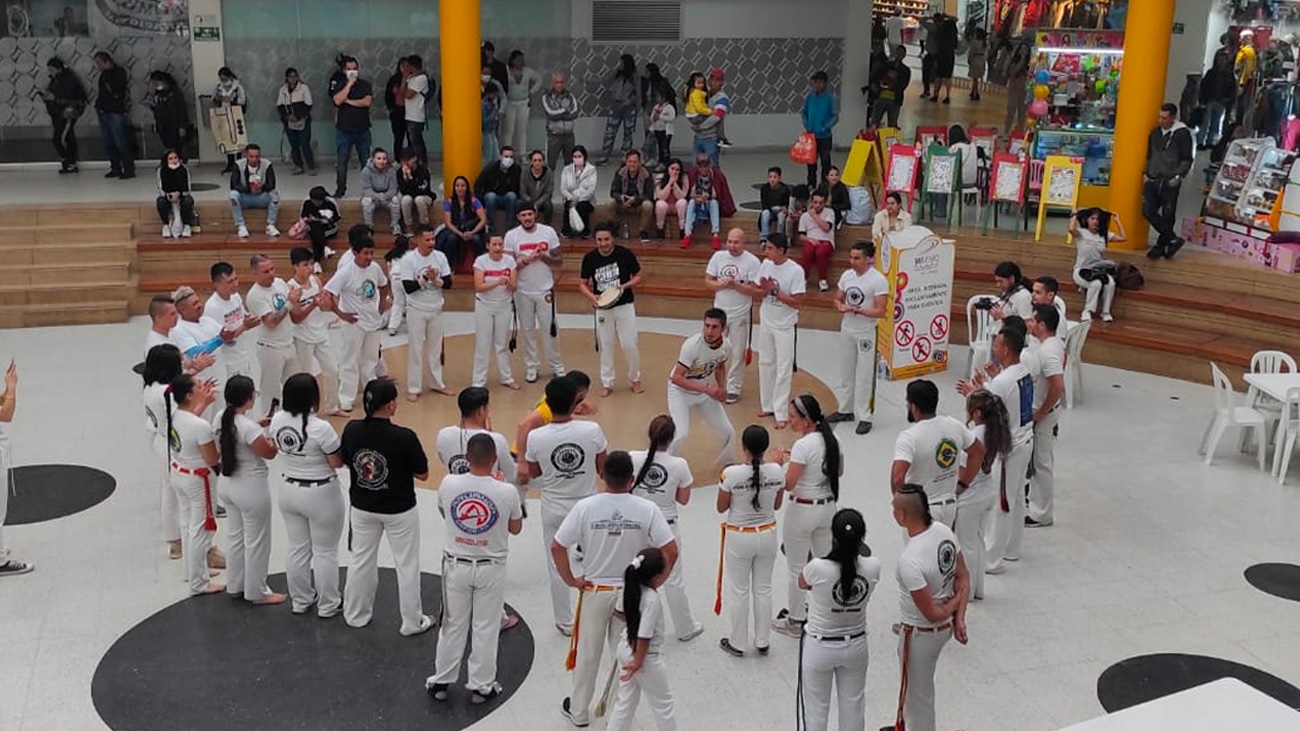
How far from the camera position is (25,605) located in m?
7.66

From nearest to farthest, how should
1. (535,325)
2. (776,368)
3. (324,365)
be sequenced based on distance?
(324,365), (776,368), (535,325)

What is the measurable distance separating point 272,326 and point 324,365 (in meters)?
0.80

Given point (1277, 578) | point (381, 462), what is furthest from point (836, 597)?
point (1277, 578)

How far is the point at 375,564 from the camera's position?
723 centimetres

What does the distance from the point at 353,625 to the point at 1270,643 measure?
207 inches

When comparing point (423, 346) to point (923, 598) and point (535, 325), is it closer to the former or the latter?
point (535, 325)

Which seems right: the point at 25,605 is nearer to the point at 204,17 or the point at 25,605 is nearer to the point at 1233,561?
the point at 1233,561

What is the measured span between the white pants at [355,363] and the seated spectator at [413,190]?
158 inches

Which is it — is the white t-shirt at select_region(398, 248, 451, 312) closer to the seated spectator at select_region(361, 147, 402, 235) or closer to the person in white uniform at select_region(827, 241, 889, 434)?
the person in white uniform at select_region(827, 241, 889, 434)

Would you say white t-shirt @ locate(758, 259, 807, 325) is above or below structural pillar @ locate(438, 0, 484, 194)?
below

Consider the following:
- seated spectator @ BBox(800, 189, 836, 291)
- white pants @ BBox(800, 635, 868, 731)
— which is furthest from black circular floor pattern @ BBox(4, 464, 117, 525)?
seated spectator @ BBox(800, 189, 836, 291)

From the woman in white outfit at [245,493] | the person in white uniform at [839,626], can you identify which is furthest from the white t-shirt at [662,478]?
the woman in white outfit at [245,493]

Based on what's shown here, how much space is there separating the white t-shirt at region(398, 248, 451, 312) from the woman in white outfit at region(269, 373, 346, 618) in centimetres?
386

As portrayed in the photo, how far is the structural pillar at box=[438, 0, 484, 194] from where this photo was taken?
1462 centimetres
